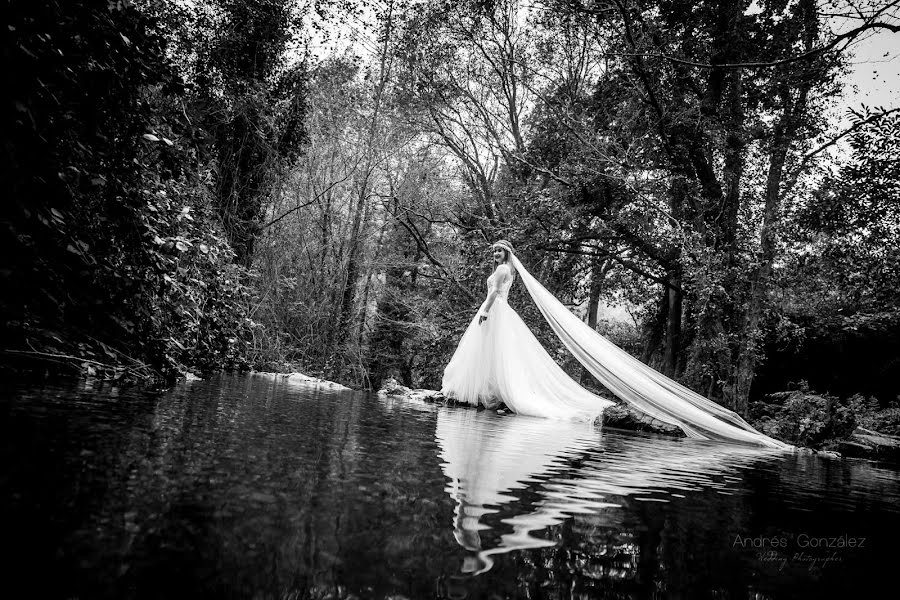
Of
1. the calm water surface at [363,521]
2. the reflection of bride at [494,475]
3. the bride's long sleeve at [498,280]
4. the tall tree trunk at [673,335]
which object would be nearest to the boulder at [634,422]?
the bride's long sleeve at [498,280]

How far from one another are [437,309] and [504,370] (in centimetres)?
779

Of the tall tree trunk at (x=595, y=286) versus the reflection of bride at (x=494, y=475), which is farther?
the tall tree trunk at (x=595, y=286)

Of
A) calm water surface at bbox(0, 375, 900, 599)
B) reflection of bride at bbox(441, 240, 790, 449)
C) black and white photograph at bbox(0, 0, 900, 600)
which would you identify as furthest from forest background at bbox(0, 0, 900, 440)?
reflection of bride at bbox(441, 240, 790, 449)

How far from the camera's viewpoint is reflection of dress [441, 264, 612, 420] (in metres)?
7.02

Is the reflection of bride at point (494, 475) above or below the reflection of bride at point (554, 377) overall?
below

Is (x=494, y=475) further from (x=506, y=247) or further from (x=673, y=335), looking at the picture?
(x=673, y=335)

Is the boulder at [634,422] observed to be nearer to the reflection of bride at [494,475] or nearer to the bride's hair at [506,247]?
the reflection of bride at [494,475]

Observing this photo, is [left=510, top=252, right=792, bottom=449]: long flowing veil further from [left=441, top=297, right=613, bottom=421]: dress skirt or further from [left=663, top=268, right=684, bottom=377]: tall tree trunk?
→ [left=663, top=268, right=684, bottom=377]: tall tree trunk

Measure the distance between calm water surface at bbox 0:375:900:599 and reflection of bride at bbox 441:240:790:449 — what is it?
341cm

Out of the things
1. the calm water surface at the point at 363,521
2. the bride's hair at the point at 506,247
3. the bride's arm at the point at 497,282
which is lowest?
the calm water surface at the point at 363,521

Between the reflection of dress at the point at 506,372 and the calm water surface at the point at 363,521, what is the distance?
4419 mm

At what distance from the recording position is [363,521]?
1168 mm

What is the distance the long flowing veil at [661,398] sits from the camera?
19.2ft

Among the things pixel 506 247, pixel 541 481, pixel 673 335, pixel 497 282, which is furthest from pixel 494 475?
pixel 673 335
